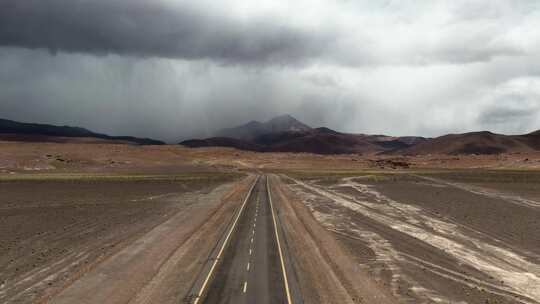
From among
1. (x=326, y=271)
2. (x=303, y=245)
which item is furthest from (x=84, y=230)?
(x=326, y=271)

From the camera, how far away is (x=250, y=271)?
27.6 m

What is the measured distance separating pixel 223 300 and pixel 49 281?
1159 cm

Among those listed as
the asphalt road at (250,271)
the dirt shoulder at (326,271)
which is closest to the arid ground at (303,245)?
the dirt shoulder at (326,271)

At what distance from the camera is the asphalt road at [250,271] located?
75.8ft

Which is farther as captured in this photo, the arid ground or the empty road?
the arid ground

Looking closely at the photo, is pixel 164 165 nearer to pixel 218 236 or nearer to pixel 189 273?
pixel 218 236

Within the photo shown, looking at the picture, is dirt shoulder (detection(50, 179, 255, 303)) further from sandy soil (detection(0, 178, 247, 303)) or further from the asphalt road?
the asphalt road

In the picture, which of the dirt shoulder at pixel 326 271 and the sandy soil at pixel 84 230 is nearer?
the dirt shoulder at pixel 326 271

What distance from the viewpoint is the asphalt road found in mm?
23094

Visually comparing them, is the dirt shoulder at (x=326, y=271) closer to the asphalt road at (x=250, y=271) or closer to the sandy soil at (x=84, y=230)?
the asphalt road at (x=250, y=271)

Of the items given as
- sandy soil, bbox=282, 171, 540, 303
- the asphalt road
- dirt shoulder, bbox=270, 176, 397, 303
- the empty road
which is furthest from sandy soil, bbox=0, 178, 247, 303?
sandy soil, bbox=282, 171, 540, 303

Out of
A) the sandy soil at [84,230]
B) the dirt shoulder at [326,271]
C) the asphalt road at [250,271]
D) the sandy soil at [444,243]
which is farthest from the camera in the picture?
the sandy soil at [84,230]

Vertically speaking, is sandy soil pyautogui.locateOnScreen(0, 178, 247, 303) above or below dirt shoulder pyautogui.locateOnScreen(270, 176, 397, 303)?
below

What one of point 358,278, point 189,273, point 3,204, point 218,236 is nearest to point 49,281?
point 189,273
